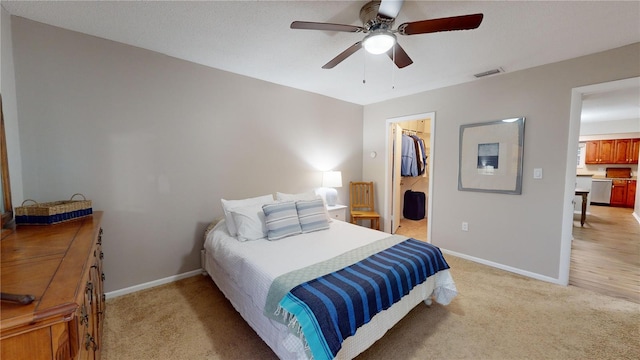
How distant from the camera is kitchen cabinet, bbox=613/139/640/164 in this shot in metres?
6.71

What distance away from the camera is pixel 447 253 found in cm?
358

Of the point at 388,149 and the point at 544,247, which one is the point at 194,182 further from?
the point at 544,247

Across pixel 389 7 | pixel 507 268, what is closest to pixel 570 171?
pixel 507 268

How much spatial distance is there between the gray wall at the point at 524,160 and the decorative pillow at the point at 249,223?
2.60 m

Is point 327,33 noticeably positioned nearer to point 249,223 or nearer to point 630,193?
point 249,223

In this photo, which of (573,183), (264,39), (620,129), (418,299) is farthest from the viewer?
(620,129)

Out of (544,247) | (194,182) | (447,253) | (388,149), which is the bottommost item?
(447,253)

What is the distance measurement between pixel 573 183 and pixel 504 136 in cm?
83

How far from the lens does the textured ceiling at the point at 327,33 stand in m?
1.78

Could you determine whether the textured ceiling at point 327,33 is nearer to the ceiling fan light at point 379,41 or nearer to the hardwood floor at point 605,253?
the ceiling fan light at point 379,41

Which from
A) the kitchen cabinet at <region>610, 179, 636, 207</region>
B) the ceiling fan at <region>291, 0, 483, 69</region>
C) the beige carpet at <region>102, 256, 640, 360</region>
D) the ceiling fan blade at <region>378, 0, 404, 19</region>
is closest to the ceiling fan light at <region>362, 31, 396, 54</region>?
the ceiling fan at <region>291, 0, 483, 69</region>

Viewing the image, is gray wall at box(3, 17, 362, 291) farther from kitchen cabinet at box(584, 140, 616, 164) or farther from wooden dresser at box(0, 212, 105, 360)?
kitchen cabinet at box(584, 140, 616, 164)

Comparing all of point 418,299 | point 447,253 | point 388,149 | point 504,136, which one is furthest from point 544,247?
point 388,149

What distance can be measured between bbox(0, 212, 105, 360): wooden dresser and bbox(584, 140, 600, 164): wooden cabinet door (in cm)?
1113
